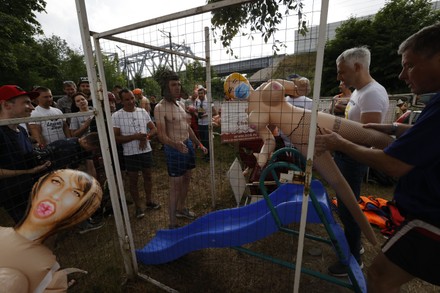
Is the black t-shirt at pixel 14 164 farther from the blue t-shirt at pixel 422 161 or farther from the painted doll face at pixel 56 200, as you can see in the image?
the blue t-shirt at pixel 422 161

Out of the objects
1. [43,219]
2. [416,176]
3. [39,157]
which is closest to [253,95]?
[416,176]

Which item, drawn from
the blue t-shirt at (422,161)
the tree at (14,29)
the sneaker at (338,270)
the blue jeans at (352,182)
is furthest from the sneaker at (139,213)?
the tree at (14,29)

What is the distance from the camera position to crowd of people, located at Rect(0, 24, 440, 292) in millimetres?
1121

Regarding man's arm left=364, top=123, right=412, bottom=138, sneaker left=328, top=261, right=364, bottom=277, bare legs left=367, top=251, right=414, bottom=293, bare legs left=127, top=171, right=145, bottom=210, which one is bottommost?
sneaker left=328, top=261, right=364, bottom=277

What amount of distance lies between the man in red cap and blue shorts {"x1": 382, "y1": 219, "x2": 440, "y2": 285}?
284cm

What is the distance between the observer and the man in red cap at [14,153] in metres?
1.95

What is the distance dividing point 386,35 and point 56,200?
831 inches

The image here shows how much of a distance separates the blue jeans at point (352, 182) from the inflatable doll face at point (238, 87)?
46.8 inches

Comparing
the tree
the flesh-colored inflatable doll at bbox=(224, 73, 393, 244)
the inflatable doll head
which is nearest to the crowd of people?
the flesh-colored inflatable doll at bbox=(224, 73, 393, 244)

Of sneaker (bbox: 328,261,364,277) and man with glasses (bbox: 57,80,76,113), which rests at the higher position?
man with glasses (bbox: 57,80,76,113)

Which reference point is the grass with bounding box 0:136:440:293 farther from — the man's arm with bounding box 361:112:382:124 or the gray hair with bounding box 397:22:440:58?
the gray hair with bounding box 397:22:440:58

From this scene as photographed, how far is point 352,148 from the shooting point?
52.5 inches

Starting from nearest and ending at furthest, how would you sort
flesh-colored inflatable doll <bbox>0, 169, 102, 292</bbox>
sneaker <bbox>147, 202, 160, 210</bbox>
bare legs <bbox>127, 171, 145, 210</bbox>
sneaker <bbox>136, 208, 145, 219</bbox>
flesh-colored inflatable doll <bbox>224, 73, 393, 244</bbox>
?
flesh-colored inflatable doll <bbox>0, 169, 102, 292</bbox> < flesh-colored inflatable doll <bbox>224, 73, 393, 244</bbox> < bare legs <bbox>127, 171, 145, 210</bbox> < sneaker <bbox>136, 208, 145, 219</bbox> < sneaker <bbox>147, 202, 160, 210</bbox>

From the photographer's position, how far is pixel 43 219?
1.03 m
